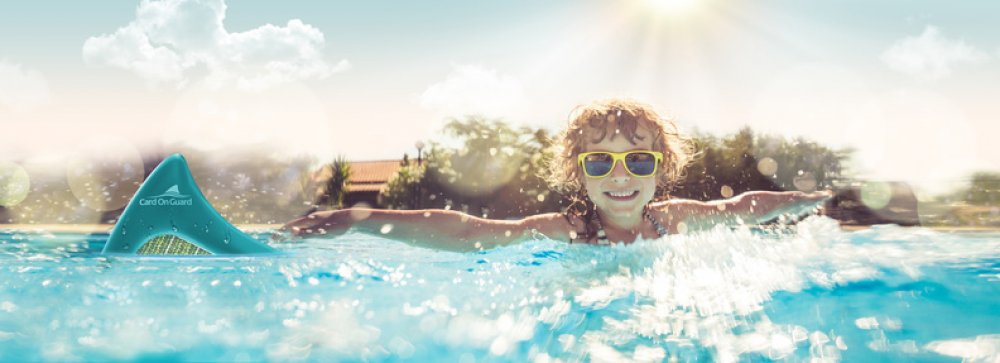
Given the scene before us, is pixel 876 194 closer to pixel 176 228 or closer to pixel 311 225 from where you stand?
pixel 176 228

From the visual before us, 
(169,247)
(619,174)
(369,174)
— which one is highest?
(619,174)

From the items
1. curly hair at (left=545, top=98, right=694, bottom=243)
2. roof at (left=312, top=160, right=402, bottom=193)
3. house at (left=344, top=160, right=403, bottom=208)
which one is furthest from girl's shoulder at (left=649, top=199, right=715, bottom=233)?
roof at (left=312, top=160, right=402, bottom=193)

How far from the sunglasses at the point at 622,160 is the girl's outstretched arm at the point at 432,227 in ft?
1.56

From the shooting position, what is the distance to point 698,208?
4.68m

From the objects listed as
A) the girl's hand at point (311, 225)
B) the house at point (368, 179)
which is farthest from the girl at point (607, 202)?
the house at point (368, 179)

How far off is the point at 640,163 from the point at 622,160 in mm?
103

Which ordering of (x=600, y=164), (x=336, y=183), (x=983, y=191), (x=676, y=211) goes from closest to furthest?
(x=600, y=164)
(x=676, y=211)
(x=983, y=191)
(x=336, y=183)

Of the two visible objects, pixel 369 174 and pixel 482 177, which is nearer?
pixel 482 177

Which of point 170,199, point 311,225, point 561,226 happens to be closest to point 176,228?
point 170,199

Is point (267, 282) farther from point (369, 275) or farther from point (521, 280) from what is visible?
point (521, 280)

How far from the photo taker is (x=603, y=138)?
157 inches

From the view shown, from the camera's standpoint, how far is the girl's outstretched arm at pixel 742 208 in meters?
4.61

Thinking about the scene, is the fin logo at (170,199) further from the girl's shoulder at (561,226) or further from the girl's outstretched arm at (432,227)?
the girl's shoulder at (561,226)

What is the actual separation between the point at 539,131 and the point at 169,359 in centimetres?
2763
